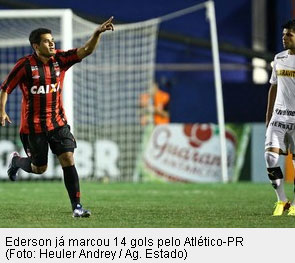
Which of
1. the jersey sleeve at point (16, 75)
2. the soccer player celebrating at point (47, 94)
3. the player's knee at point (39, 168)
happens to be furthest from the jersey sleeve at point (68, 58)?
the player's knee at point (39, 168)

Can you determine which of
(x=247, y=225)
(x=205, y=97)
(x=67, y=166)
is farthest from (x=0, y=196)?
(x=205, y=97)

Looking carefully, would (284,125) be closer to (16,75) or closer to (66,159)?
(66,159)

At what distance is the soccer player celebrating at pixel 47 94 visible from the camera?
9.23 metres

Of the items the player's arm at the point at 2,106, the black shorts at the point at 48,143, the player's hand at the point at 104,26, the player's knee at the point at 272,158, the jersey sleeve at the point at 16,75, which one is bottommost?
the player's knee at the point at 272,158

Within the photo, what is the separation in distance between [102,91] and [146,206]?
26.1ft

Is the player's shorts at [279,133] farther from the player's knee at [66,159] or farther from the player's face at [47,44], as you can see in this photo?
the player's face at [47,44]

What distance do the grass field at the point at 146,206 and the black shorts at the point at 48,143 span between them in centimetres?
57

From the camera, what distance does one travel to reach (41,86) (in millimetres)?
9281

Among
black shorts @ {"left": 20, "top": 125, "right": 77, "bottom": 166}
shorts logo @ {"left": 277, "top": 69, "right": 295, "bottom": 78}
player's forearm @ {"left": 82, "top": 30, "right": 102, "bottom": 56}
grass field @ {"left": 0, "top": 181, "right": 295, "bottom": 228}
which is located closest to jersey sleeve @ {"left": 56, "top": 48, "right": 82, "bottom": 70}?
player's forearm @ {"left": 82, "top": 30, "right": 102, "bottom": 56}

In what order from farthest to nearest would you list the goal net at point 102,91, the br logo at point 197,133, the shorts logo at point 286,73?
the br logo at point 197,133
the goal net at point 102,91
the shorts logo at point 286,73

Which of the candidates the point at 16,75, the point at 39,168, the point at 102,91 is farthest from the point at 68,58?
the point at 102,91

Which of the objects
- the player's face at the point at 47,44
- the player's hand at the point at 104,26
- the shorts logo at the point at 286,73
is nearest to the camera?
the player's hand at the point at 104,26

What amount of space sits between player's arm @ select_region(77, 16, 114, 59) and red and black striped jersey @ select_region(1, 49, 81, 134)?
0.28ft
